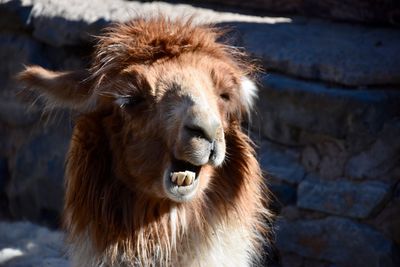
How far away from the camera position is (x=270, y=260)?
18.7ft

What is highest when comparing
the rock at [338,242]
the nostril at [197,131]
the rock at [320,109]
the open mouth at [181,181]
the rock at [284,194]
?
the nostril at [197,131]

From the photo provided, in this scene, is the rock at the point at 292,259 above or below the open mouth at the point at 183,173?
below

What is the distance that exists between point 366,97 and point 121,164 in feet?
7.06

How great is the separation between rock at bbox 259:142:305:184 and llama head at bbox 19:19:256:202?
5.88 ft

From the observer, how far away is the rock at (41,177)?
6684mm

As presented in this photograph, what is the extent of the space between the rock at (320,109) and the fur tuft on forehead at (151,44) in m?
1.58

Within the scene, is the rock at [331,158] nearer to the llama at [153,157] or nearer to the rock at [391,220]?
the rock at [391,220]

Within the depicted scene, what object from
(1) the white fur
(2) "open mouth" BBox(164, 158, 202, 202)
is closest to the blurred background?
(1) the white fur

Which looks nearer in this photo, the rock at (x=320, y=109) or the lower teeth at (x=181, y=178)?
the lower teeth at (x=181, y=178)

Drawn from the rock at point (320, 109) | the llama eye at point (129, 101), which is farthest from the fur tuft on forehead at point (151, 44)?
the rock at point (320, 109)

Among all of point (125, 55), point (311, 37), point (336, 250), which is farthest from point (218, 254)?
point (311, 37)

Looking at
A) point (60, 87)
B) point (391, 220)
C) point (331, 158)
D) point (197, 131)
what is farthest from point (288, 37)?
point (197, 131)

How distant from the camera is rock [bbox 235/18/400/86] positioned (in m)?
5.26

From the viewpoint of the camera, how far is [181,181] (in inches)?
126
